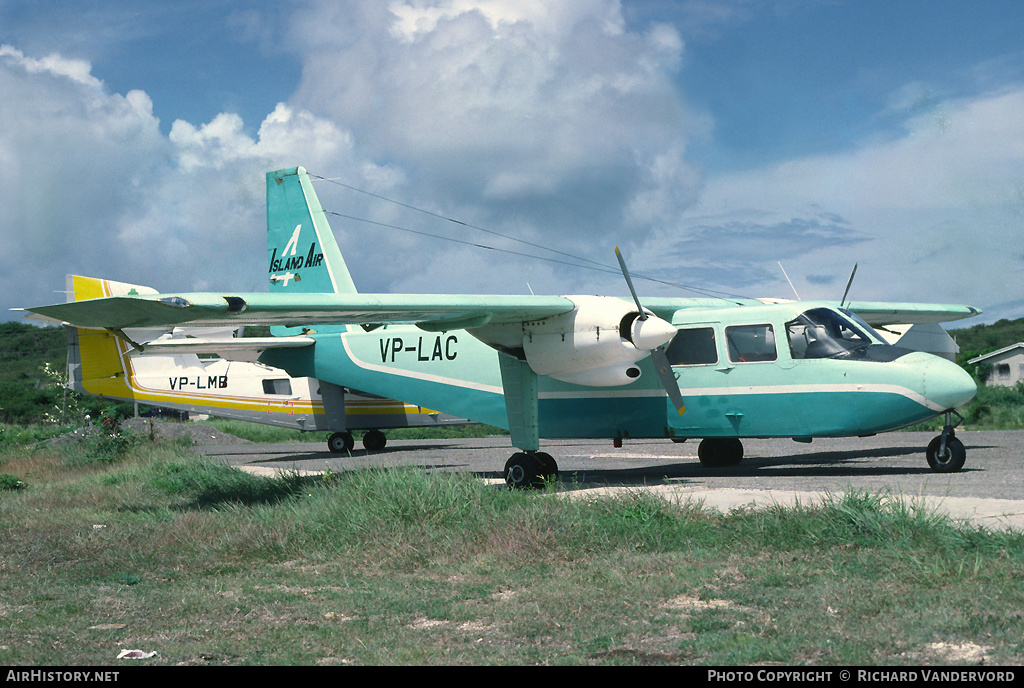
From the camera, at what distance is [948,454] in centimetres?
1261

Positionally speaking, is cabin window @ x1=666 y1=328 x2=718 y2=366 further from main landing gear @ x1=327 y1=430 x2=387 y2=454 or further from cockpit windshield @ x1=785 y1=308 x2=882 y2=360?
main landing gear @ x1=327 y1=430 x2=387 y2=454

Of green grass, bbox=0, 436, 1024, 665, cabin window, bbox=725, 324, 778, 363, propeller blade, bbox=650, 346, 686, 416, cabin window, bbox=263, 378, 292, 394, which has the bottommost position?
green grass, bbox=0, 436, 1024, 665

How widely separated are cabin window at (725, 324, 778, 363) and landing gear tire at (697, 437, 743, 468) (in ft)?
10.6

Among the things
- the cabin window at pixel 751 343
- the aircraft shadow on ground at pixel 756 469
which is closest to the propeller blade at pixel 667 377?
the cabin window at pixel 751 343

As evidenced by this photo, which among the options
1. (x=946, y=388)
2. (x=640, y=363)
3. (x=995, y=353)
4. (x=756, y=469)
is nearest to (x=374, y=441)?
(x=756, y=469)

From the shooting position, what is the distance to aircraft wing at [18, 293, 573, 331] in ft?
32.8

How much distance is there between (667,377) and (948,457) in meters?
4.19

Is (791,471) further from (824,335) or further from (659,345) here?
(659,345)

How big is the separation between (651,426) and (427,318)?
403 centimetres

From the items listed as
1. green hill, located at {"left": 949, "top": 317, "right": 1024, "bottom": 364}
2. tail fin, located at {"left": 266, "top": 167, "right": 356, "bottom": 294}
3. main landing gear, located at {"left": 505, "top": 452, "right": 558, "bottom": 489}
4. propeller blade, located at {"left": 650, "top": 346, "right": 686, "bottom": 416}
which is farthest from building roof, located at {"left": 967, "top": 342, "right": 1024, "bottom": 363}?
main landing gear, located at {"left": 505, "top": 452, "right": 558, "bottom": 489}

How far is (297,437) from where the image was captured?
4103cm

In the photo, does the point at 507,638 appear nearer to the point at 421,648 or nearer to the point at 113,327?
the point at 421,648

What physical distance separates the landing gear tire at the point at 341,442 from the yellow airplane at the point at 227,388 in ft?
0.10
